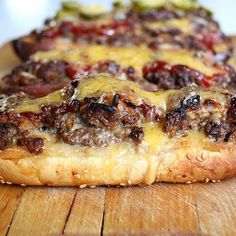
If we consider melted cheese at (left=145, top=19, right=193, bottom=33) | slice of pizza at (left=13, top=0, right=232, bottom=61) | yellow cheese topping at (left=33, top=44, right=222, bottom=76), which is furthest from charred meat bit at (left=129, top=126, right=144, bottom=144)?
melted cheese at (left=145, top=19, right=193, bottom=33)

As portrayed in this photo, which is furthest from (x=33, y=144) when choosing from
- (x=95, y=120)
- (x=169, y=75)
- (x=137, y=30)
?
(x=137, y=30)

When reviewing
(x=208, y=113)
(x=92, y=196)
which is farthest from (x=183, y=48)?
(x=92, y=196)

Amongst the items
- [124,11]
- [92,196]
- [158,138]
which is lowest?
[124,11]

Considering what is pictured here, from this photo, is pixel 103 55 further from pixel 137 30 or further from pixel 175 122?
pixel 175 122

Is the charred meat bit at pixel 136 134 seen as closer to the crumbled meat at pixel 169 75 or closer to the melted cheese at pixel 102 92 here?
the melted cheese at pixel 102 92

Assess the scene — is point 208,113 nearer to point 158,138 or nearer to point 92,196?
point 158,138

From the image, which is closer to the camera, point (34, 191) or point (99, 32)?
point (34, 191)
